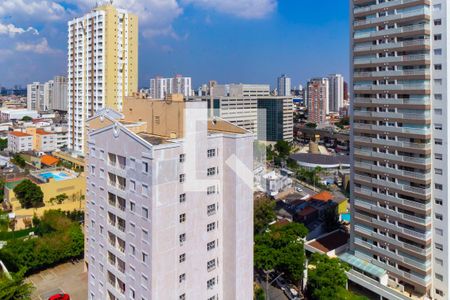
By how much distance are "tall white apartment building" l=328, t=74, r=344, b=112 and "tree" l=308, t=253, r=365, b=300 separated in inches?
2472

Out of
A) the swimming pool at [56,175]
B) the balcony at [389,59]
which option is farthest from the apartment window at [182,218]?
the swimming pool at [56,175]

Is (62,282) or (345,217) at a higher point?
(345,217)

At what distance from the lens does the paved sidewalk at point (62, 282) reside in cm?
1200

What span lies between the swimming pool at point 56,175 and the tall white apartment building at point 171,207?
47.1 feet

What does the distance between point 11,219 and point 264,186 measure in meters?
13.9

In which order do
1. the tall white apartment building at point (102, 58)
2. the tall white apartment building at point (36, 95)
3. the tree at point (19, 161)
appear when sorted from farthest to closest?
the tall white apartment building at point (36, 95) < the tree at point (19, 161) < the tall white apartment building at point (102, 58)

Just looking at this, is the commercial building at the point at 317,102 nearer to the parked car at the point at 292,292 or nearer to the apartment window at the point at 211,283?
the parked car at the point at 292,292

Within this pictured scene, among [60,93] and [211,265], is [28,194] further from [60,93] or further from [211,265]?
[60,93]

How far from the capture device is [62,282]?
12719 millimetres

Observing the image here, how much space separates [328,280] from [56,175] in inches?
681

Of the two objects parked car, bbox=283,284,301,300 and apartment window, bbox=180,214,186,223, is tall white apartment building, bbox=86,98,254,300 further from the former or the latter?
parked car, bbox=283,284,301,300

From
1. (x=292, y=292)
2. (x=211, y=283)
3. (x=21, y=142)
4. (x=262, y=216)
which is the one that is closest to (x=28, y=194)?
(x=262, y=216)

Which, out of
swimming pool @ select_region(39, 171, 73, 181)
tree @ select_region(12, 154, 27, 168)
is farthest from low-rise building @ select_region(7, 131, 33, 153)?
swimming pool @ select_region(39, 171, 73, 181)

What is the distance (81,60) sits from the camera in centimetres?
2691
